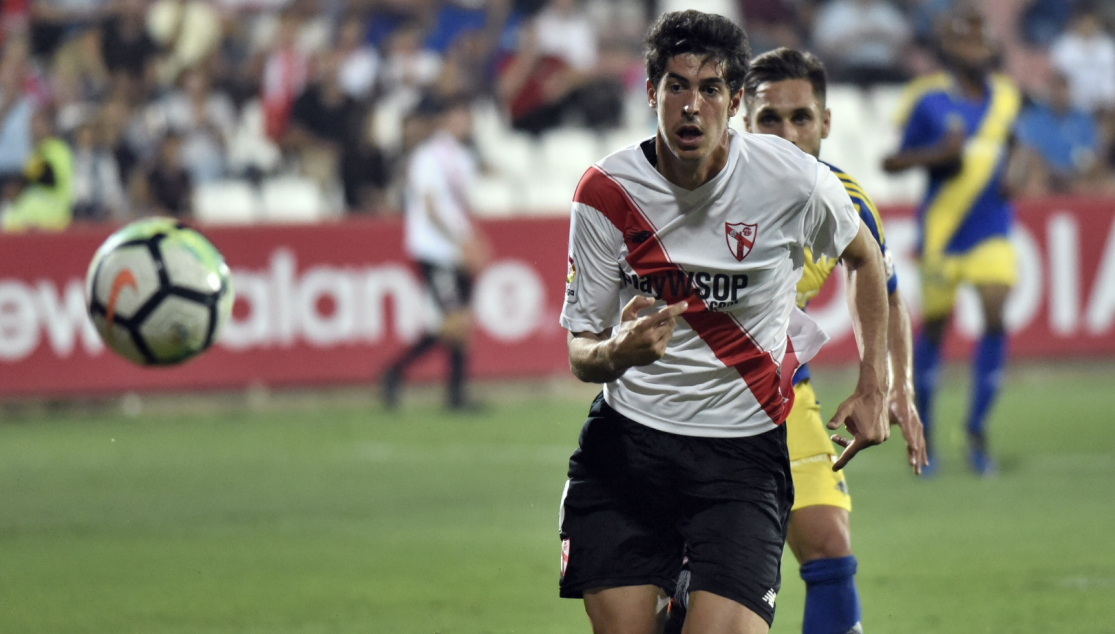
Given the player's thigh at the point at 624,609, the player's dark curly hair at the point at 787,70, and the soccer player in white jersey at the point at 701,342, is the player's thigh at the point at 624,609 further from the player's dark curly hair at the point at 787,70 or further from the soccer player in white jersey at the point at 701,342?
the player's dark curly hair at the point at 787,70

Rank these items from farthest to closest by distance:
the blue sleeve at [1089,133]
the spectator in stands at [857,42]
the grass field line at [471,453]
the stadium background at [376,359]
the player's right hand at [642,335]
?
1. the spectator in stands at [857,42]
2. the blue sleeve at [1089,133]
3. the grass field line at [471,453]
4. the stadium background at [376,359]
5. the player's right hand at [642,335]

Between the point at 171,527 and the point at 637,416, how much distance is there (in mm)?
5014

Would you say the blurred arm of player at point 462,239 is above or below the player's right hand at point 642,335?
below

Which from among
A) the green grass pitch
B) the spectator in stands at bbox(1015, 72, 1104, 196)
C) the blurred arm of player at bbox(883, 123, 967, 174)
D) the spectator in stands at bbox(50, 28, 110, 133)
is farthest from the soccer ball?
the spectator in stands at bbox(1015, 72, 1104, 196)

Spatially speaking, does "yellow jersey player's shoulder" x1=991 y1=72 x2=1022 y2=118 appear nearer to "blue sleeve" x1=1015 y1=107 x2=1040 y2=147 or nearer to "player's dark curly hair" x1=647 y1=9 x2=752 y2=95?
"player's dark curly hair" x1=647 y1=9 x2=752 y2=95

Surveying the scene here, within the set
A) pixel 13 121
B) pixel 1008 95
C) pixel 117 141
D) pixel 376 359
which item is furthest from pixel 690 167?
pixel 13 121

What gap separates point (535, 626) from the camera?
251 inches

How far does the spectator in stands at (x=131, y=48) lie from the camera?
16.0 metres

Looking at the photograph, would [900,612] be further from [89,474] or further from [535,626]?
[89,474]

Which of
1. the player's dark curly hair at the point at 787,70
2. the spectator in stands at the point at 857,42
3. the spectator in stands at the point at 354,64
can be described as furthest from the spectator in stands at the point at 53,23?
the player's dark curly hair at the point at 787,70

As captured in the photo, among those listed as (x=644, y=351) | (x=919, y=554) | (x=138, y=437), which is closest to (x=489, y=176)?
(x=138, y=437)

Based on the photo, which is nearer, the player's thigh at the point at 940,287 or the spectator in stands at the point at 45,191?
the player's thigh at the point at 940,287

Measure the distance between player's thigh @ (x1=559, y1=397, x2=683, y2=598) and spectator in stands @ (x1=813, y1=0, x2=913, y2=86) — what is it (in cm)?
1420

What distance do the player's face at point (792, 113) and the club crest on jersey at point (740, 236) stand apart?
105 centimetres
